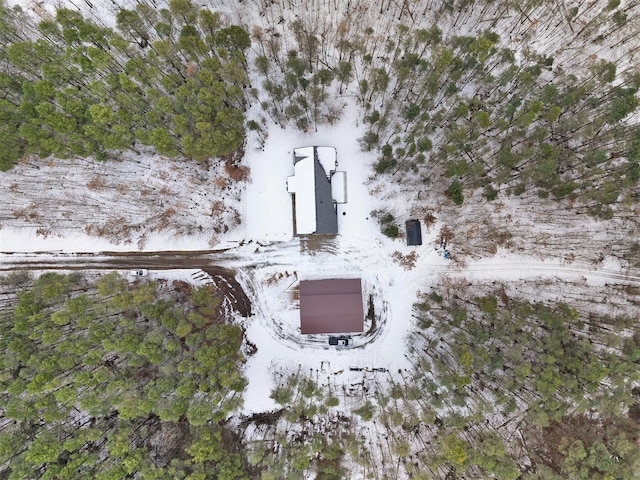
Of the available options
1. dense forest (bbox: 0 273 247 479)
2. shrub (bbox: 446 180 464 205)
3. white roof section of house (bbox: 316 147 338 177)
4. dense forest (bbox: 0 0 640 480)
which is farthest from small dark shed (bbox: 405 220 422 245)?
dense forest (bbox: 0 273 247 479)

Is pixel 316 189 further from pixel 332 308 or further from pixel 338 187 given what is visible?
pixel 332 308

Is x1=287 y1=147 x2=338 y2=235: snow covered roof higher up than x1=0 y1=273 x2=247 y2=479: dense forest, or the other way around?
x1=287 y1=147 x2=338 y2=235: snow covered roof

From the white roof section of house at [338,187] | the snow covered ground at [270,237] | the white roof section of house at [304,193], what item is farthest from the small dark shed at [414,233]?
the white roof section of house at [304,193]

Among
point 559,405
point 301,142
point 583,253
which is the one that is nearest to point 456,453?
point 559,405

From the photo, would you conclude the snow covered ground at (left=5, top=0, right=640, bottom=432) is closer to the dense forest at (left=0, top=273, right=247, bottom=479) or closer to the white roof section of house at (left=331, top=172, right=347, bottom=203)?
the white roof section of house at (left=331, top=172, right=347, bottom=203)

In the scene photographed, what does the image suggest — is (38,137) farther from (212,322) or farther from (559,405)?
(559,405)

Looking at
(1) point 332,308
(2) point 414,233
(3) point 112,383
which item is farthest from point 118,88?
(2) point 414,233

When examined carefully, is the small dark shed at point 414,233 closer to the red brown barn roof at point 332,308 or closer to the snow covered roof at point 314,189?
the red brown barn roof at point 332,308
